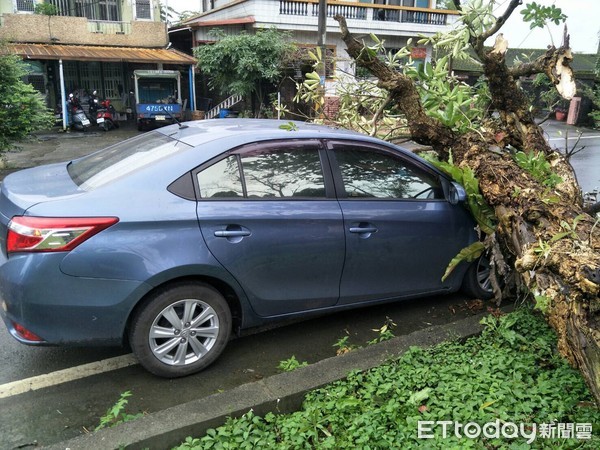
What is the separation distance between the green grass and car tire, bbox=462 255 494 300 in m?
0.98

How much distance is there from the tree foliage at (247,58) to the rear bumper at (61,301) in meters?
15.4

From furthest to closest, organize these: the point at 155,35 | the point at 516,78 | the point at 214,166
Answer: the point at 155,35 → the point at 516,78 → the point at 214,166

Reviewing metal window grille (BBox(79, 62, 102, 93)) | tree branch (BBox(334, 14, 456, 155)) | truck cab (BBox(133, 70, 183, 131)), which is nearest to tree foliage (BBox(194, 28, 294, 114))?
truck cab (BBox(133, 70, 183, 131))

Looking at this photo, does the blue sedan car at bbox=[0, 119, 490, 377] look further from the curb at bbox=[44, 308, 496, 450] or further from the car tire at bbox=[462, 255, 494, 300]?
the curb at bbox=[44, 308, 496, 450]

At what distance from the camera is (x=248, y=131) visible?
3666 mm

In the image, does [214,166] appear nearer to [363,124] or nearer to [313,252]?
[313,252]

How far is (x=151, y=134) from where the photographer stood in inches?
162

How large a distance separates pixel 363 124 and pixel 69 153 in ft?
35.3

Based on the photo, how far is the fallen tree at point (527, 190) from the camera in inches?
104

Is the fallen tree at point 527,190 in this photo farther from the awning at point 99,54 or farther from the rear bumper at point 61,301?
the awning at point 99,54

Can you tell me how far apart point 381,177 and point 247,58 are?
1465 cm

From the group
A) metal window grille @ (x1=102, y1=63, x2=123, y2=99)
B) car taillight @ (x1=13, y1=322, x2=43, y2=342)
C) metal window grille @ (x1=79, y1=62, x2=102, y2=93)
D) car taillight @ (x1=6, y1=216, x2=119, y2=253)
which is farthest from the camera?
metal window grille @ (x1=102, y1=63, x2=123, y2=99)

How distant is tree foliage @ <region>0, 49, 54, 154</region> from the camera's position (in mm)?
9805

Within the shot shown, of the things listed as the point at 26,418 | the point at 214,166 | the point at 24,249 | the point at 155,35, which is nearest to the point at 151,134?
the point at 214,166
